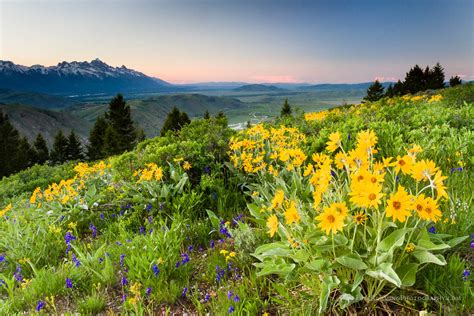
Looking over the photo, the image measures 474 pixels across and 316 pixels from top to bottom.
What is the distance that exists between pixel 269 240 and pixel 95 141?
6521 cm

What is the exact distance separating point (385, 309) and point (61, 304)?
9.51ft

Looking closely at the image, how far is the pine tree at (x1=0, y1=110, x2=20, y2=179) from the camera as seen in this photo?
5289cm

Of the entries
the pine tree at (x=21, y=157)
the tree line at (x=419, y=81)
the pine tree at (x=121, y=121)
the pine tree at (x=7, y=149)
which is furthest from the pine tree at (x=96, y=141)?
the tree line at (x=419, y=81)

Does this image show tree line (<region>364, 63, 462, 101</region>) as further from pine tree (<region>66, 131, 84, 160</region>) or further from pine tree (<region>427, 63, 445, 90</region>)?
pine tree (<region>66, 131, 84, 160</region>)

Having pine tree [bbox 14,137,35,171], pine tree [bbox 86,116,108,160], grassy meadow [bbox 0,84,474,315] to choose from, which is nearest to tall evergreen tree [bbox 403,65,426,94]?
pine tree [bbox 86,116,108,160]

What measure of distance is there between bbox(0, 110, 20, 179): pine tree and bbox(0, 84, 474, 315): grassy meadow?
2225 inches

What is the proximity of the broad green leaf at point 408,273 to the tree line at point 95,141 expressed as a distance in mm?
49038

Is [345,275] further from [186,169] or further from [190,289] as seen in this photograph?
[186,169]

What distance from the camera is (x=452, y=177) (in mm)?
4336

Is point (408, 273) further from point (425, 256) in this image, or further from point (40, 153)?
point (40, 153)

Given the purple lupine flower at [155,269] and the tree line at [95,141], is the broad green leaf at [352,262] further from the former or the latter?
the tree line at [95,141]

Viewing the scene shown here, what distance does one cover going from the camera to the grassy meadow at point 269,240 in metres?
2.35

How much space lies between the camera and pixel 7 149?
178ft

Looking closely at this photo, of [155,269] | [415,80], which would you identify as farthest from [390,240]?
[415,80]
